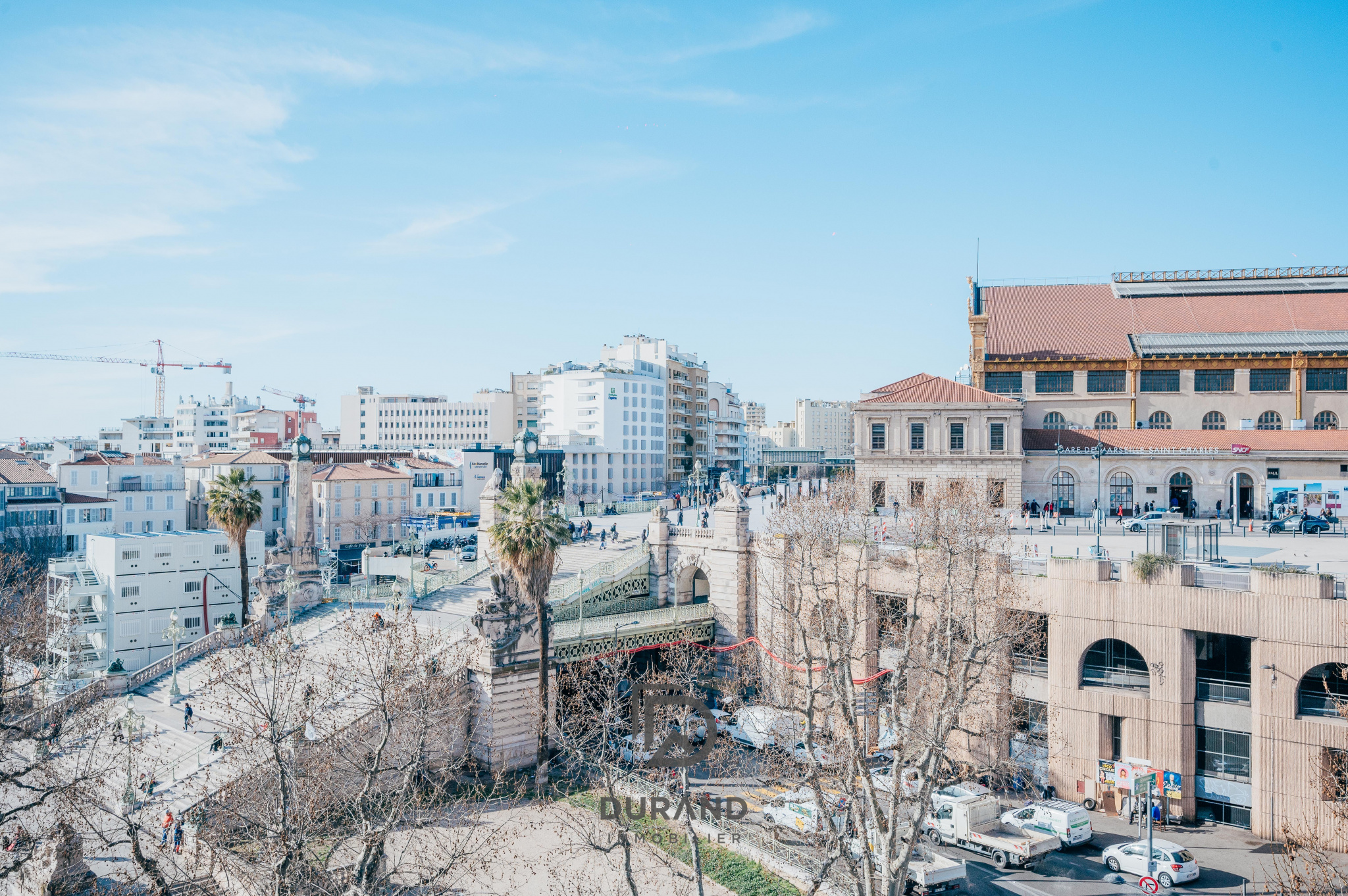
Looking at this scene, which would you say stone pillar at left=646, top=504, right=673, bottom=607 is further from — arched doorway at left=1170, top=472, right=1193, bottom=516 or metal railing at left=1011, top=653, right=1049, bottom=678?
arched doorway at left=1170, top=472, right=1193, bottom=516

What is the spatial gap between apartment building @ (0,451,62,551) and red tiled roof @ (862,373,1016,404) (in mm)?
55315

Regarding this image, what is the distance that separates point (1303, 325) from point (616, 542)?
47.2 metres

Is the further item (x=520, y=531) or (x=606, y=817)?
(x=520, y=531)

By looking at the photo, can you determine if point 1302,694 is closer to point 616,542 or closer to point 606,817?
point 606,817

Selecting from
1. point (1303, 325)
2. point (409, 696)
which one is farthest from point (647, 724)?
point (1303, 325)

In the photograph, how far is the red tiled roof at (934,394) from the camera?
188ft

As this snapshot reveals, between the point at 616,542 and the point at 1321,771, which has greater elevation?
the point at 616,542

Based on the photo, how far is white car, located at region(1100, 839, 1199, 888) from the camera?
81.1ft

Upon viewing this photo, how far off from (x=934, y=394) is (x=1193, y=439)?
15.9 meters

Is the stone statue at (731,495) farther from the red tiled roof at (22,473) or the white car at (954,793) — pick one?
the red tiled roof at (22,473)

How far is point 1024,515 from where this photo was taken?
51812 millimetres

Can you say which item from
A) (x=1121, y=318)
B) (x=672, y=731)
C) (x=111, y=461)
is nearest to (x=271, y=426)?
(x=111, y=461)

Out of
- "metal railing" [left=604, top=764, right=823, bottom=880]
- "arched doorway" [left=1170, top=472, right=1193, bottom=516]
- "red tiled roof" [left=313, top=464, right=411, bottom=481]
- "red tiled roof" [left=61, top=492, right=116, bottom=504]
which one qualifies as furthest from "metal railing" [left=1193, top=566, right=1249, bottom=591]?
"red tiled roof" [left=61, top=492, right=116, bottom=504]

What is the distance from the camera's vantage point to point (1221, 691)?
2983 cm
